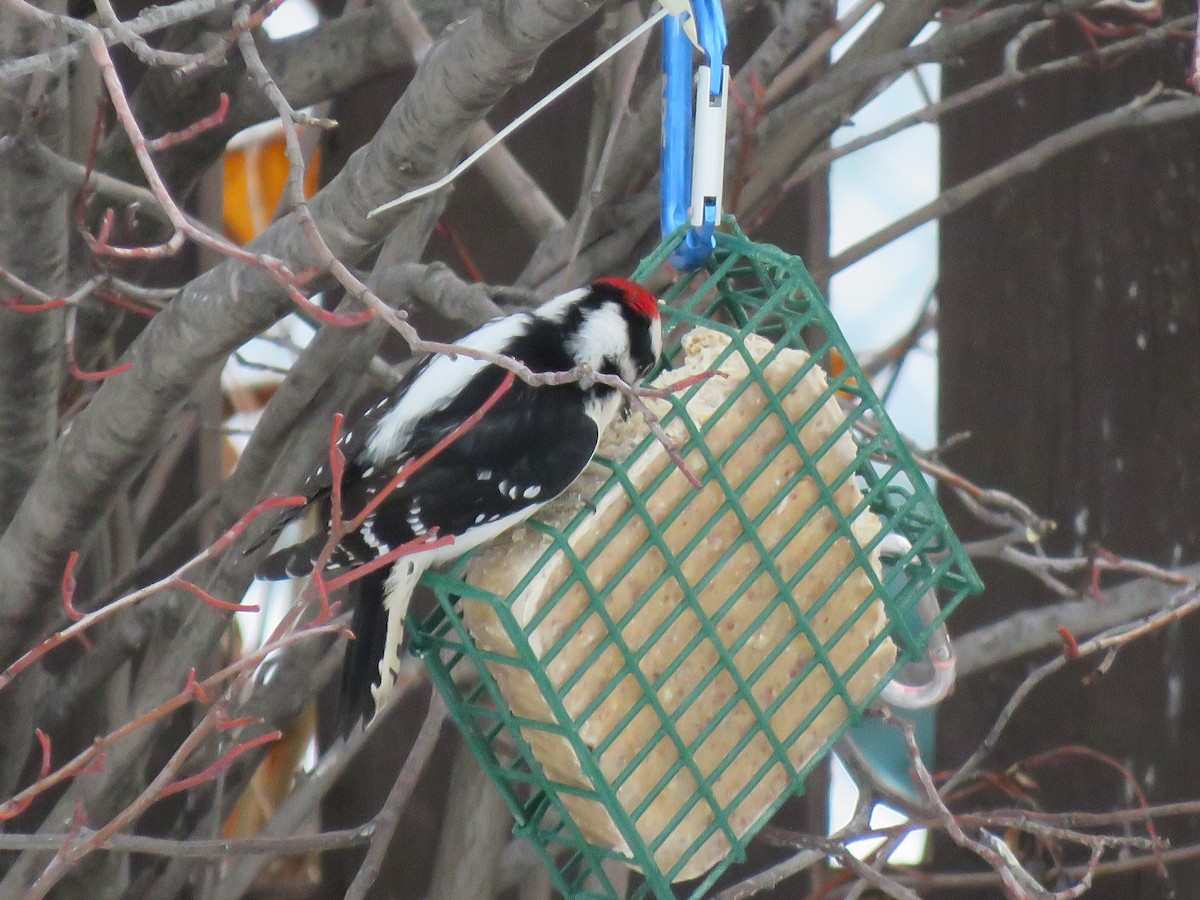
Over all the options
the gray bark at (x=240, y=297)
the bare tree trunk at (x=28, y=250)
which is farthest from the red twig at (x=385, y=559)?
the bare tree trunk at (x=28, y=250)

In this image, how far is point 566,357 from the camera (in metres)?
1.69

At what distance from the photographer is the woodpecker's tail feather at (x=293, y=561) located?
157 cm

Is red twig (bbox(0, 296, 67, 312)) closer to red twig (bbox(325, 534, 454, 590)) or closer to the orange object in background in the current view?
red twig (bbox(325, 534, 454, 590))

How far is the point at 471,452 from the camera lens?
5.23 ft

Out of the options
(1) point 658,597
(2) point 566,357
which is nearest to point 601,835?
(1) point 658,597

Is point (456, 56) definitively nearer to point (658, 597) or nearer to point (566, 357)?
point (566, 357)

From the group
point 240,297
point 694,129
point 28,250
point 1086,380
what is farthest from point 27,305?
point 1086,380

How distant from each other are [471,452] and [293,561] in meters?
0.22

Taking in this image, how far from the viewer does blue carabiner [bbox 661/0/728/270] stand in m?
1.50

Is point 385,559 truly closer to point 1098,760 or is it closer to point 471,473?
point 471,473

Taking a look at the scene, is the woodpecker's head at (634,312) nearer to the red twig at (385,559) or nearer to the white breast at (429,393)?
the white breast at (429,393)

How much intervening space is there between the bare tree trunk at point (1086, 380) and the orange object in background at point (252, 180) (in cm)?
138

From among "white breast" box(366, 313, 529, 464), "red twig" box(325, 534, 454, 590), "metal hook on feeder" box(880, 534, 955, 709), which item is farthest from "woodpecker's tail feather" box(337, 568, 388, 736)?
"metal hook on feeder" box(880, 534, 955, 709)

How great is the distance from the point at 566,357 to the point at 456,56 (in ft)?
1.25
